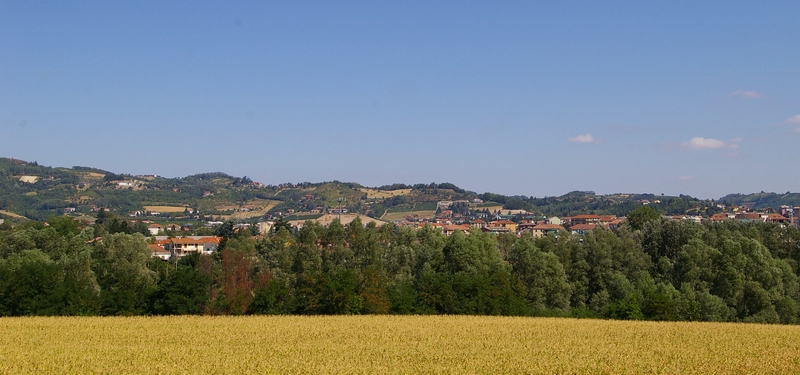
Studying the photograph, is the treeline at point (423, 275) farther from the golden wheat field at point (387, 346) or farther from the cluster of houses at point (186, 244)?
the cluster of houses at point (186, 244)

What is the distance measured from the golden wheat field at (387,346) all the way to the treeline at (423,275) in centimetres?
457

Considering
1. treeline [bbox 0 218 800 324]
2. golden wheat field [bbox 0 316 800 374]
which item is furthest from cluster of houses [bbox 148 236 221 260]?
golden wheat field [bbox 0 316 800 374]

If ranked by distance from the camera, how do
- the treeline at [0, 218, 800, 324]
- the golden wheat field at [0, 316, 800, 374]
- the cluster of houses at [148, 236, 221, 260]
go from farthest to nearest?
the cluster of houses at [148, 236, 221, 260] → the treeline at [0, 218, 800, 324] → the golden wheat field at [0, 316, 800, 374]

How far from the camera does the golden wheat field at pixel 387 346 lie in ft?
89.9

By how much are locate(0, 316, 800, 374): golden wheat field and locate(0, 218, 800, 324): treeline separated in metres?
4.57

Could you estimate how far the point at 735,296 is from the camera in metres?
68.1

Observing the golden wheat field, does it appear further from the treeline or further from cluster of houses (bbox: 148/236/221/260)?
cluster of houses (bbox: 148/236/221/260)

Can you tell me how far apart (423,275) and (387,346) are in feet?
91.2

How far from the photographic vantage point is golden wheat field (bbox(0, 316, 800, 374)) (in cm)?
2739

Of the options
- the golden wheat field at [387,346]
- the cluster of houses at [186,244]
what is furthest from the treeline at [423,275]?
the cluster of houses at [186,244]

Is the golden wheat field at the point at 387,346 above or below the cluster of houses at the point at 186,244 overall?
above

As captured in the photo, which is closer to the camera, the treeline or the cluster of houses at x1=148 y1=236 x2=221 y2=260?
the treeline

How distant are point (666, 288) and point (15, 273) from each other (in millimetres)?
50424

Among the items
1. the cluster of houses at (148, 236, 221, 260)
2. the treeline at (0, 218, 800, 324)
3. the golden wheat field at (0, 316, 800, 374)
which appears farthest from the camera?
the cluster of houses at (148, 236, 221, 260)
